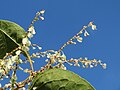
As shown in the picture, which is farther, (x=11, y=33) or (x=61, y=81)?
(x=11, y=33)

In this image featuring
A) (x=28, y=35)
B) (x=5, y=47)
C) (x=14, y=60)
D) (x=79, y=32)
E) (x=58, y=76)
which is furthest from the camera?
(x=79, y=32)

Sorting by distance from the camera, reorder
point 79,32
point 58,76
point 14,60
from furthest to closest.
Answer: point 79,32 → point 14,60 → point 58,76

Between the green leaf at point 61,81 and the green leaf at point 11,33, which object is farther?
the green leaf at point 11,33

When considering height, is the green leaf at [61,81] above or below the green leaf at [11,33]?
below

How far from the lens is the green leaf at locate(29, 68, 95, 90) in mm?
870

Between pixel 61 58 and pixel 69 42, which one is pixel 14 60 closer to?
pixel 61 58

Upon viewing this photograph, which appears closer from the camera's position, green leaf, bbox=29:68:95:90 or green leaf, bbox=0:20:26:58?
green leaf, bbox=29:68:95:90

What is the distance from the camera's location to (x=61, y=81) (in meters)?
0.87

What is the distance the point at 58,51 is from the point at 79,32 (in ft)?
0.88

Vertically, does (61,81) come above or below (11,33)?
below

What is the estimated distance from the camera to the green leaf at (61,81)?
87 centimetres

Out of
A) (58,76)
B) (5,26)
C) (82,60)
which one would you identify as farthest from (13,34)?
(58,76)

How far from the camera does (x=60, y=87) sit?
88 cm

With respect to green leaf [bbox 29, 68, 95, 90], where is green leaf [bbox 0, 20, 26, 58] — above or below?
above
